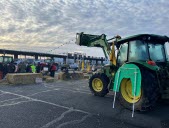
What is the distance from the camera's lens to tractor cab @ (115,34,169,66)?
669 centimetres

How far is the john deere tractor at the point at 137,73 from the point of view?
18.4 feet

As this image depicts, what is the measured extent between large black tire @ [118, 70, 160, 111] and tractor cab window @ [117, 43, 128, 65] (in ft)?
6.17

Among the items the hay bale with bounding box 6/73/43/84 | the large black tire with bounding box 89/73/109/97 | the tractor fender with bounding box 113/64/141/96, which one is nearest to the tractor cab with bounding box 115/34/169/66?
the tractor fender with bounding box 113/64/141/96

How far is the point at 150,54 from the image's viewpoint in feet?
22.1

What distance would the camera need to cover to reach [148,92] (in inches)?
217

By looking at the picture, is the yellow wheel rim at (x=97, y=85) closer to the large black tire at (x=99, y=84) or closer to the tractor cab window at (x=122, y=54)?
the large black tire at (x=99, y=84)

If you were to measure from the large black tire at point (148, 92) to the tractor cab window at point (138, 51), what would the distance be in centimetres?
104

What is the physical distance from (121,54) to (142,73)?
2.17 metres

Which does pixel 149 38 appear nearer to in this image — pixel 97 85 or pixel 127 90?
pixel 127 90

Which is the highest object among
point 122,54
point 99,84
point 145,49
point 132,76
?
→ point 145,49

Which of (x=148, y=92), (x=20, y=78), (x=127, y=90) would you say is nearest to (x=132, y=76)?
(x=148, y=92)

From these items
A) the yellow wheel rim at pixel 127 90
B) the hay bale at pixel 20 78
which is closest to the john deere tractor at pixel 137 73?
the yellow wheel rim at pixel 127 90

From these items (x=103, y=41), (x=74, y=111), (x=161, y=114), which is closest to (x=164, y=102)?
(x=161, y=114)

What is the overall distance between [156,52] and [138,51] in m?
0.74
